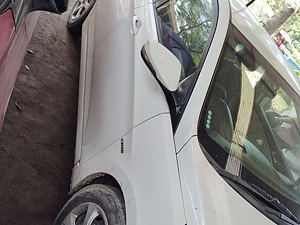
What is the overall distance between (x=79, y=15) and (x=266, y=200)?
105 inches

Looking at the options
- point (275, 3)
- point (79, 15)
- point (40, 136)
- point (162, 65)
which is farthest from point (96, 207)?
point (275, 3)

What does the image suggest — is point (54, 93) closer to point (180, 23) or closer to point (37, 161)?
point (37, 161)

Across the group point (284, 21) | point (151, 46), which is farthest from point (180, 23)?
point (284, 21)

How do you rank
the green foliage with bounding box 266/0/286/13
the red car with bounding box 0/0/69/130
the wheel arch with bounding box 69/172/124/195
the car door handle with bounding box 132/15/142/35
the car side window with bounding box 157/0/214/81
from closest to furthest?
the red car with bounding box 0/0/69/130 → the wheel arch with bounding box 69/172/124/195 → the car side window with bounding box 157/0/214/81 → the car door handle with bounding box 132/15/142/35 → the green foliage with bounding box 266/0/286/13

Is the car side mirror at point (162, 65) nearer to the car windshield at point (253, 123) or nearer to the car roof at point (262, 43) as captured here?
the car windshield at point (253, 123)

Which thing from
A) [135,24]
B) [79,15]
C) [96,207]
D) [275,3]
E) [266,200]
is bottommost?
[275,3]

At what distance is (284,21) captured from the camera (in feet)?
20.4

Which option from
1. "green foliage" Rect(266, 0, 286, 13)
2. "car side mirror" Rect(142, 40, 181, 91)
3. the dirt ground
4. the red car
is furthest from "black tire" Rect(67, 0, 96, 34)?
"green foliage" Rect(266, 0, 286, 13)

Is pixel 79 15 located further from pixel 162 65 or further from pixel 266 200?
pixel 266 200

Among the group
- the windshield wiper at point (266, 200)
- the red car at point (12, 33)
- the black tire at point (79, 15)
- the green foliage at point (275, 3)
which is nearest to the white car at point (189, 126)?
the windshield wiper at point (266, 200)

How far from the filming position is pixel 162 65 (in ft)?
5.21

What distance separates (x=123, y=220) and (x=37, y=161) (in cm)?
119

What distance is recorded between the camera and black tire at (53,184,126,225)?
1.55 metres

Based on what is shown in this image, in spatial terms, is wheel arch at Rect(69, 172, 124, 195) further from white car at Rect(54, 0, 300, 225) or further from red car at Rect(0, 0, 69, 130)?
red car at Rect(0, 0, 69, 130)
